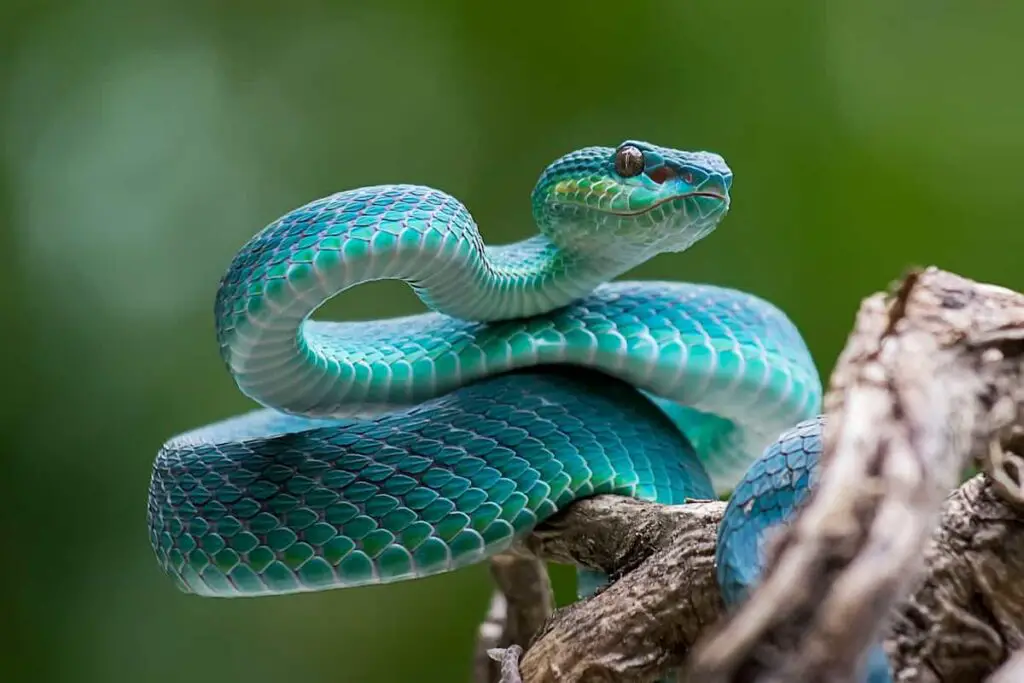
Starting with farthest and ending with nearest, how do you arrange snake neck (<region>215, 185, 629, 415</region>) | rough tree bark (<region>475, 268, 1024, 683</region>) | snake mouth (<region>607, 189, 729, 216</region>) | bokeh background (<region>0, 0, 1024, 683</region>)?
1. bokeh background (<region>0, 0, 1024, 683</region>)
2. snake mouth (<region>607, 189, 729, 216</region>)
3. snake neck (<region>215, 185, 629, 415</region>)
4. rough tree bark (<region>475, 268, 1024, 683</region>)

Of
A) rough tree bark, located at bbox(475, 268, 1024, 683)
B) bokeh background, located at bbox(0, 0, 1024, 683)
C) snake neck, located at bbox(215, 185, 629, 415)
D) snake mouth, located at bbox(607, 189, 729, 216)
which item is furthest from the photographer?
bokeh background, located at bbox(0, 0, 1024, 683)

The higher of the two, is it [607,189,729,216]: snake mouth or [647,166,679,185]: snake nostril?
[647,166,679,185]: snake nostril

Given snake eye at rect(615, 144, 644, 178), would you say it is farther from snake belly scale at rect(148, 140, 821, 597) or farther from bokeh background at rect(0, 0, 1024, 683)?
bokeh background at rect(0, 0, 1024, 683)

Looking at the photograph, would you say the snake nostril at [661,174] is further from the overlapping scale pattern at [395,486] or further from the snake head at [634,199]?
the overlapping scale pattern at [395,486]

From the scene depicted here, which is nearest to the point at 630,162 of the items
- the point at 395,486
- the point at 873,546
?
the point at 395,486

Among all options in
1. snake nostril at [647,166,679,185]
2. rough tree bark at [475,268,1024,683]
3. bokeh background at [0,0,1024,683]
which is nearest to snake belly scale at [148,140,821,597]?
snake nostril at [647,166,679,185]

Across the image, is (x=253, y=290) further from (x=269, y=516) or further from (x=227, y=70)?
(x=227, y=70)

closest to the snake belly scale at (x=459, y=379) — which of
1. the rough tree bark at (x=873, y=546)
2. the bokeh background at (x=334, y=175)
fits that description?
the rough tree bark at (x=873, y=546)
